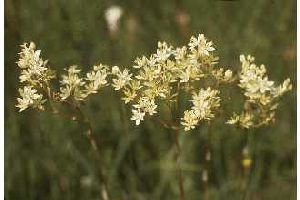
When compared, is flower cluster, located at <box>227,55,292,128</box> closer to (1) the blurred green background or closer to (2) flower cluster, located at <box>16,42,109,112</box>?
(2) flower cluster, located at <box>16,42,109,112</box>

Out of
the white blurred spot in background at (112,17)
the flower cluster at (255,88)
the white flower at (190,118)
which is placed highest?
the white blurred spot in background at (112,17)

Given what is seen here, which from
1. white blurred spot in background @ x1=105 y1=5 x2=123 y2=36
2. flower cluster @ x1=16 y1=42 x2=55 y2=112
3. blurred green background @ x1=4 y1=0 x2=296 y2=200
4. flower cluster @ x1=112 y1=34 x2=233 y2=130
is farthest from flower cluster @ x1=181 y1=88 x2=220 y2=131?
white blurred spot in background @ x1=105 y1=5 x2=123 y2=36

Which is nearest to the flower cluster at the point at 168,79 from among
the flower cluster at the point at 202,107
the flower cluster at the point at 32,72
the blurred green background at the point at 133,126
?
the flower cluster at the point at 202,107

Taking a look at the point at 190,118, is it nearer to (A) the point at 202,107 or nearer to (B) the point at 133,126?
(A) the point at 202,107

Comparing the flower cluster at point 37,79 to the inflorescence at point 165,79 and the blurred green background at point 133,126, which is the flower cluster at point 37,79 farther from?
the blurred green background at point 133,126

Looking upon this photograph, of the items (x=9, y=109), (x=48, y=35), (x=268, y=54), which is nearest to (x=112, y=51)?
(x=48, y=35)

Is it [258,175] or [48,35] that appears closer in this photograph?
[258,175]

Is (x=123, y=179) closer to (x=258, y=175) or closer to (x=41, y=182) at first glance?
(x=41, y=182)

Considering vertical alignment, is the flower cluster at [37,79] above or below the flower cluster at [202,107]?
above
